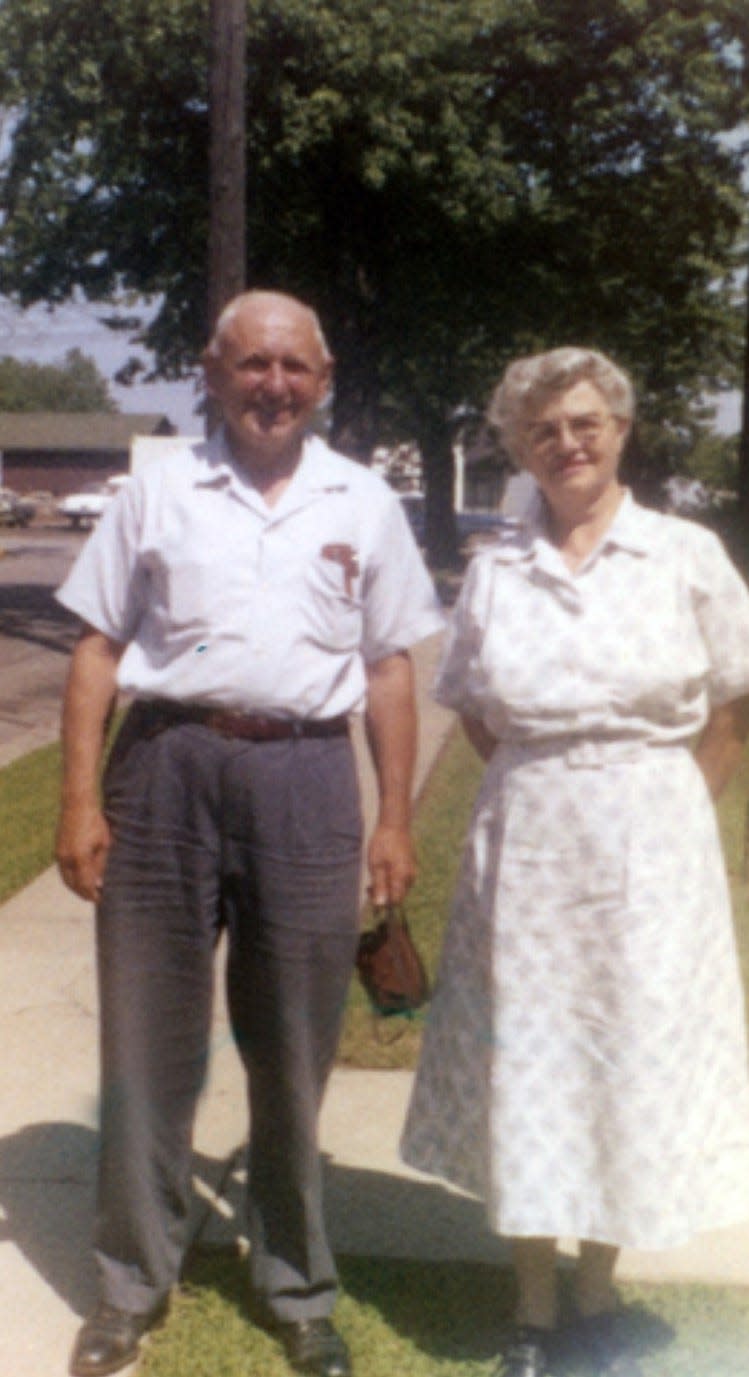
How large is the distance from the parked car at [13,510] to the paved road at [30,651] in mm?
18864

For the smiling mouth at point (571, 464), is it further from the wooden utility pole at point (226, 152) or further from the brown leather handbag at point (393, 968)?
the wooden utility pole at point (226, 152)

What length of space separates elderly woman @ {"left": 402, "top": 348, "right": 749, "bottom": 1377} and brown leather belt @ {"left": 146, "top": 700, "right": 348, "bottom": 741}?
→ 0.33 metres

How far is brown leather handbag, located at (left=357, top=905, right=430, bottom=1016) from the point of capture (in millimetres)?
3582

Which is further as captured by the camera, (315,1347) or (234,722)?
(315,1347)

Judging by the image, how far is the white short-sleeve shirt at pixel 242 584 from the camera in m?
3.26

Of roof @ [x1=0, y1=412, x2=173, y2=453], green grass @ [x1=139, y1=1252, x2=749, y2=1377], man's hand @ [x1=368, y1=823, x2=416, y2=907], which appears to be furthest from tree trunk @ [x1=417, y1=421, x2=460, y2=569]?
roof @ [x1=0, y1=412, x2=173, y2=453]

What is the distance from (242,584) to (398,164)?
20.4m

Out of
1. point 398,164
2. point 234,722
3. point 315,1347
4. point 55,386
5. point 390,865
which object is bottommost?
point 55,386

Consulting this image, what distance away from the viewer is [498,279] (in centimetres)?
2583

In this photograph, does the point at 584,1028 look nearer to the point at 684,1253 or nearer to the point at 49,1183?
the point at 684,1253

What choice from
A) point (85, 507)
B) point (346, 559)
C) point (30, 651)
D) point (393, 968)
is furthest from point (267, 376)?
point (85, 507)

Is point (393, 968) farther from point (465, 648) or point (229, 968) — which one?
point (465, 648)

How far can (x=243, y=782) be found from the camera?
3316mm

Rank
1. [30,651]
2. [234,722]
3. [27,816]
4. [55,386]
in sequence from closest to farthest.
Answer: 1. [234,722]
2. [27,816]
3. [30,651]
4. [55,386]
